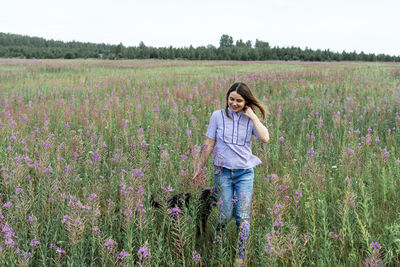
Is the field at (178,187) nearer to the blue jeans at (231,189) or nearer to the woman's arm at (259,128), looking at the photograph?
the blue jeans at (231,189)

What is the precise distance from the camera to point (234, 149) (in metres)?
2.74

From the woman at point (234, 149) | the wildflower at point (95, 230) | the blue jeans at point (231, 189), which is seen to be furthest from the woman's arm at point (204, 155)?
the wildflower at point (95, 230)

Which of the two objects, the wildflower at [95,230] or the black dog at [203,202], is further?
the black dog at [203,202]

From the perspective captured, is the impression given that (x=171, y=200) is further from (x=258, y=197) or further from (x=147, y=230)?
(x=258, y=197)

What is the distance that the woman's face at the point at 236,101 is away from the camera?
2.73 metres

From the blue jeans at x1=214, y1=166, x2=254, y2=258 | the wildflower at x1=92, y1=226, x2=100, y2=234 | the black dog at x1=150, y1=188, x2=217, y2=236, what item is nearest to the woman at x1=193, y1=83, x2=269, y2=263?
the blue jeans at x1=214, y1=166, x2=254, y2=258

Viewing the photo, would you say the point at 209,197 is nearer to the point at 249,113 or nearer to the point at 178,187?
the point at 178,187

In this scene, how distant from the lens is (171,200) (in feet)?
9.18

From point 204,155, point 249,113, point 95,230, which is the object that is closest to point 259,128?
point 249,113

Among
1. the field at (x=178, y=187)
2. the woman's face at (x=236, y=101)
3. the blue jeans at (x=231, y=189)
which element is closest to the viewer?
the field at (x=178, y=187)

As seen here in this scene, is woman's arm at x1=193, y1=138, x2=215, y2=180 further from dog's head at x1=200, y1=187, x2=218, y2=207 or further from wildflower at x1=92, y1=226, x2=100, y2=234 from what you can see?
wildflower at x1=92, y1=226, x2=100, y2=234

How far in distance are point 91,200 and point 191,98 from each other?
627 cm

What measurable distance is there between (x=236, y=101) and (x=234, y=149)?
0.43 meters

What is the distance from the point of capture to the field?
2.29 m
